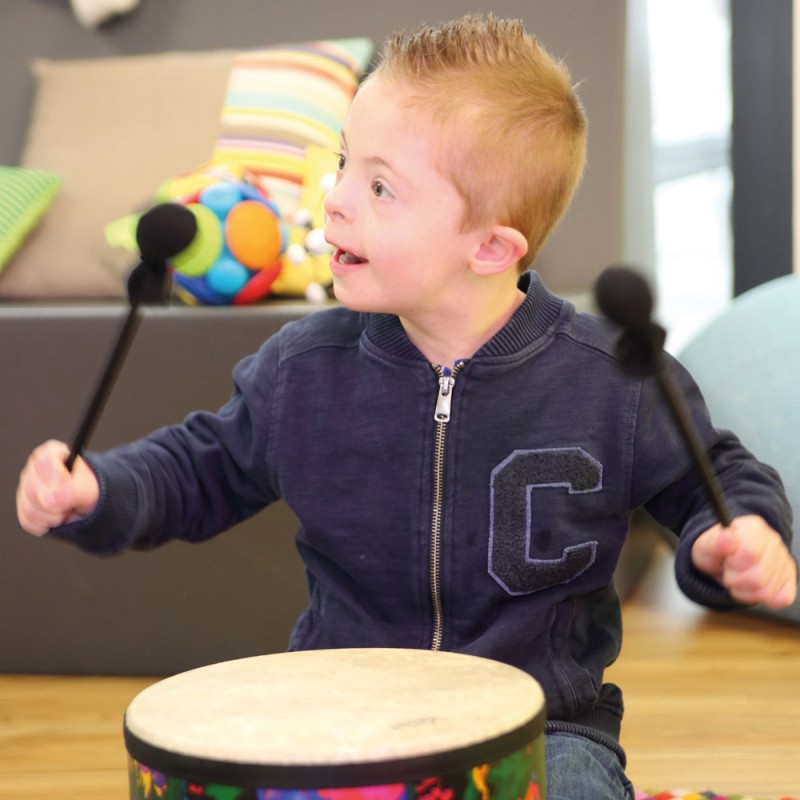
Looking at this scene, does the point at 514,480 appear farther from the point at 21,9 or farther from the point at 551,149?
the point at 21,9

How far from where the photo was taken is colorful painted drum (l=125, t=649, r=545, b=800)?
0.66 m

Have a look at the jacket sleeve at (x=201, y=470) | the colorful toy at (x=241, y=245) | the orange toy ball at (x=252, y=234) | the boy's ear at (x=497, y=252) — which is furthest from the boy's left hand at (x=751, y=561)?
the orange toy ball at (x=252, y=234)

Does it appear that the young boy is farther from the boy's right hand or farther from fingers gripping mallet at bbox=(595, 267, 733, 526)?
fingers gripping mallet at bbox=(595, 267, 733, 526)

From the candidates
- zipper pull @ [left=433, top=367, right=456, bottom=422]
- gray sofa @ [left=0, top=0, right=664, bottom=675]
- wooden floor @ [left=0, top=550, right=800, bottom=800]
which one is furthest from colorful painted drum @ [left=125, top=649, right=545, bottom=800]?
gray sofa @ [left=0, top=0, right=664, bottom=675]

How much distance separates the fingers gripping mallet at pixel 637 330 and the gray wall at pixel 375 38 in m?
1.05

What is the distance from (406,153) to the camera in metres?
0.99

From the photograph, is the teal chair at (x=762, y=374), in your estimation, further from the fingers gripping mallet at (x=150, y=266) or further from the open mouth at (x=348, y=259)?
the fingers gripping mallet at (x=150, y=266)

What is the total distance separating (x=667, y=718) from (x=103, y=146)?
1185mm

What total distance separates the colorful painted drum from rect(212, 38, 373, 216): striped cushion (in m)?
1.16

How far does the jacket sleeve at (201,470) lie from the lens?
99 centimetres

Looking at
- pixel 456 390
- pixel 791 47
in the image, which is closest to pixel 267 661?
pixel 456 390

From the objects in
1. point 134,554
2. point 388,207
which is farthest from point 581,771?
point 134,554

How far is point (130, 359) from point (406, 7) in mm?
831

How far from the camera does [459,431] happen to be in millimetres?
1023
